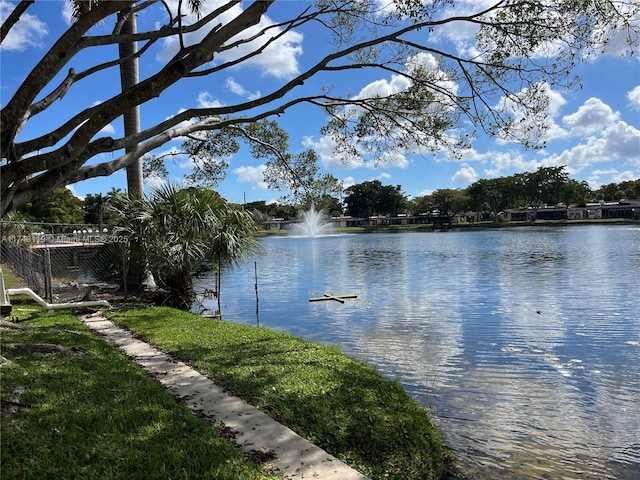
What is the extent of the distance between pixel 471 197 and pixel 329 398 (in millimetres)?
103282

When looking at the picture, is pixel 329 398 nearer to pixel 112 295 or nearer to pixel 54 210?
pixel 112 295

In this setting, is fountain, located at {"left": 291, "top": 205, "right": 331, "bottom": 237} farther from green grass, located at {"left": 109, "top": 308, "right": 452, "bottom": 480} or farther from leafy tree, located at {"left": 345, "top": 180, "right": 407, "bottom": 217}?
green grass, located at {"left": 109, "top": 308, "right": 452, "bottom": 480}

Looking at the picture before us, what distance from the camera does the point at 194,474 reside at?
3.76 metres

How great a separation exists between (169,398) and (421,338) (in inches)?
321

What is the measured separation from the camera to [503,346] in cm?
1148

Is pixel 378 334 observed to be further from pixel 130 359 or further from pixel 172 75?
pixel 172 75

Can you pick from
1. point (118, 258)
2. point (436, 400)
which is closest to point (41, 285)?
point (118, 258)

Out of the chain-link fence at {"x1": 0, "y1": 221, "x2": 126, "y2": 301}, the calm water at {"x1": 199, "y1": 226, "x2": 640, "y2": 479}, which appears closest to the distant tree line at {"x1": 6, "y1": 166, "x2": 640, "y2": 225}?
the chain-link fence at {"x1": 0, "y1": 221, "x2": 126, "y2": 301}

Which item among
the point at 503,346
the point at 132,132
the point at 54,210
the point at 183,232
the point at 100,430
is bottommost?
the point at 503,346

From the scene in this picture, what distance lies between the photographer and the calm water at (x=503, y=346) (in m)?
6.42

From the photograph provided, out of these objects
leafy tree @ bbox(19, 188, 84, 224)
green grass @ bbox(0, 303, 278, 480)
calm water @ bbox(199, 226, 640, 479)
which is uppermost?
leafy tree @ bbox(19, 188, 84, 224)

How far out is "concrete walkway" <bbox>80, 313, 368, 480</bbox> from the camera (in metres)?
4.10

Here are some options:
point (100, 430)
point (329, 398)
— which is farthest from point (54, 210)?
Answer: point (100, 430)

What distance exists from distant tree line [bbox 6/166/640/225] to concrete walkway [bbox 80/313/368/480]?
67466 millimetres
